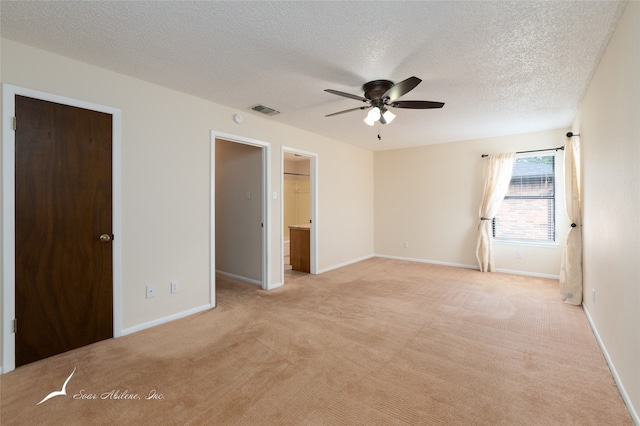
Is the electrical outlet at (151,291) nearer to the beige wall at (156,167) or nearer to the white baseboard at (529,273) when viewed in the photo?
the beige wall at (156,167)

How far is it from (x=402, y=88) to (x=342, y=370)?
2.32 m

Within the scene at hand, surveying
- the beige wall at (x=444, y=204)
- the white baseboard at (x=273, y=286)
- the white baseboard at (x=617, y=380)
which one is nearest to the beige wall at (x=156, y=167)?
the white baseboard at (x=273, y=286)

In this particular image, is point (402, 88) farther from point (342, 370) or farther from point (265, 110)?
point (342, 370)

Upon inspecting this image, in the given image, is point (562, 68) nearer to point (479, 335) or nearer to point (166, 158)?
point (479, 335)

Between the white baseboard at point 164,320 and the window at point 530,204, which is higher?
the window at point 530,204

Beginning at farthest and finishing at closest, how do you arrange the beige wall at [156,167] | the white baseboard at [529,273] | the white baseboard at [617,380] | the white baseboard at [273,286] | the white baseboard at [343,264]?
the white baseboard at [343,264]
the white baseboard at [529,273]
the white baseboard at [273,286]
the beige wall at [156,167]
the white baseboard at [617,380]

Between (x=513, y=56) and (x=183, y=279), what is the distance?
3.87 m

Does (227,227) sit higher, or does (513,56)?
(513,56)

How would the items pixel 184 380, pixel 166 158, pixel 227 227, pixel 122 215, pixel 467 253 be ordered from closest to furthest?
pixel 184 380 < pixel 122 215 < pixel 166 158 < pixel 227 227 < pixel 467 253

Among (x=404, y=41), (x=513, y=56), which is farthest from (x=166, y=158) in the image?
(x=513, y=56)

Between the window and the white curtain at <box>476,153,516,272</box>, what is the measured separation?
0.21 metres

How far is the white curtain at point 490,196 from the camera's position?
17.0ft

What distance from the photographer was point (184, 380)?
210cm

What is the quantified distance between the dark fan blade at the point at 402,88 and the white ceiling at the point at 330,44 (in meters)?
0.22
